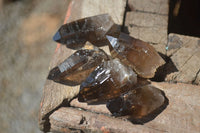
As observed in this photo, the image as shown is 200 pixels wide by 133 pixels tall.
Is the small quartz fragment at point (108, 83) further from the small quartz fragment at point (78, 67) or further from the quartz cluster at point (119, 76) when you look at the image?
the small quartz fragment at point (78, 67)

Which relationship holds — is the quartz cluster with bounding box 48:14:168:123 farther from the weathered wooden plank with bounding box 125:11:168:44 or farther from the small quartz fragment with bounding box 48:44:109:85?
the weathered wooden plank with bounding box 125:11:168:44

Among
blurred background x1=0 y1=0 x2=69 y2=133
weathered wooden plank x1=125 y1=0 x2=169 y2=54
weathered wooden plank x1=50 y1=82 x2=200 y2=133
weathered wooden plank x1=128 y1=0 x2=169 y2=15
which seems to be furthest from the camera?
blurred background x1=0 y1=0 x2=69 y2=133

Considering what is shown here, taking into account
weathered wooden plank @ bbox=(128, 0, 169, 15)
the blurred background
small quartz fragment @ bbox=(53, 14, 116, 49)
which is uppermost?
weathered wooden plank @ bbox=(128, 0, 169, 15)

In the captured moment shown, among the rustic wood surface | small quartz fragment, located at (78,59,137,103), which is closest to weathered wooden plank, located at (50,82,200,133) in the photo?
the rustic wood surface

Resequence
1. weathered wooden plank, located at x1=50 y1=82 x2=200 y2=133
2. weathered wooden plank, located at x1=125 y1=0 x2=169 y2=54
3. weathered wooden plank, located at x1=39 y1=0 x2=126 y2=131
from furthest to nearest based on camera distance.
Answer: weathered wooden plank, located at x1=125 y1=0 x2=169 y2=54 → weathered wooden plank, located at x1=39 y1=0 x2=126 y2=131 → weathered wooden plank, located at x1=50 y1=82 x2=200 y2=133

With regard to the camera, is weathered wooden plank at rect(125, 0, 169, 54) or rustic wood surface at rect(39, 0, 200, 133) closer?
rustic wood surface at rect(39, 0, 200, 133)

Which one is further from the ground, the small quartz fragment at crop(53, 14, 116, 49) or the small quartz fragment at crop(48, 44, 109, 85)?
the small quartz fragment at crop(53, 14, 116, 49)

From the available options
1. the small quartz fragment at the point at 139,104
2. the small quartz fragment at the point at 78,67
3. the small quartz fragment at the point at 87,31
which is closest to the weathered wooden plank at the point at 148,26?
the small quartz fragment at the point at 87,31

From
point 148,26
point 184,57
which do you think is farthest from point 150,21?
point 184,57
